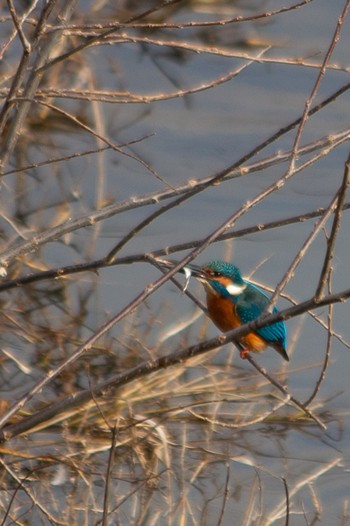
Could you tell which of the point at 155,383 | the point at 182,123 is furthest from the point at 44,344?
the point at 182,123

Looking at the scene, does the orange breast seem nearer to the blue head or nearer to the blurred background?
the blue head

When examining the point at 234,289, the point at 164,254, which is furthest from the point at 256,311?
the point at 164,254

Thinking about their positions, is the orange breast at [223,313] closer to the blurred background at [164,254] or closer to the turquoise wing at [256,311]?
the turquoise wing at [256,311]

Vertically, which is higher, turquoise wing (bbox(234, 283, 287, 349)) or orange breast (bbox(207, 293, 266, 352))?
turquoise wing (bbox(234, 283, 287, 349))

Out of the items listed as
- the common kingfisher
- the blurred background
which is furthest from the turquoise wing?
the blurred background

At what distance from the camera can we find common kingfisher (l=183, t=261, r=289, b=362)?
10.4ft

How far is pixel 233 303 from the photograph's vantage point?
3186 millimetres

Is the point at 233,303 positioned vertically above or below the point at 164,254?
above

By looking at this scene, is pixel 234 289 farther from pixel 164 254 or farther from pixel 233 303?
pixel 164 254

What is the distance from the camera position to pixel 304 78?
18.2ft

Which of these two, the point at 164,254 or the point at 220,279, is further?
the point at 220,279

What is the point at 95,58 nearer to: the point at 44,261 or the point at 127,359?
the point at 44,261

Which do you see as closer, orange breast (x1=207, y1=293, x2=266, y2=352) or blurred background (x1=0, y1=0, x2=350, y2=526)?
blurred background (x1=0, y1=0, x2=350, y2=526)

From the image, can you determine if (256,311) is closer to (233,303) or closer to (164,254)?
(233,303)
